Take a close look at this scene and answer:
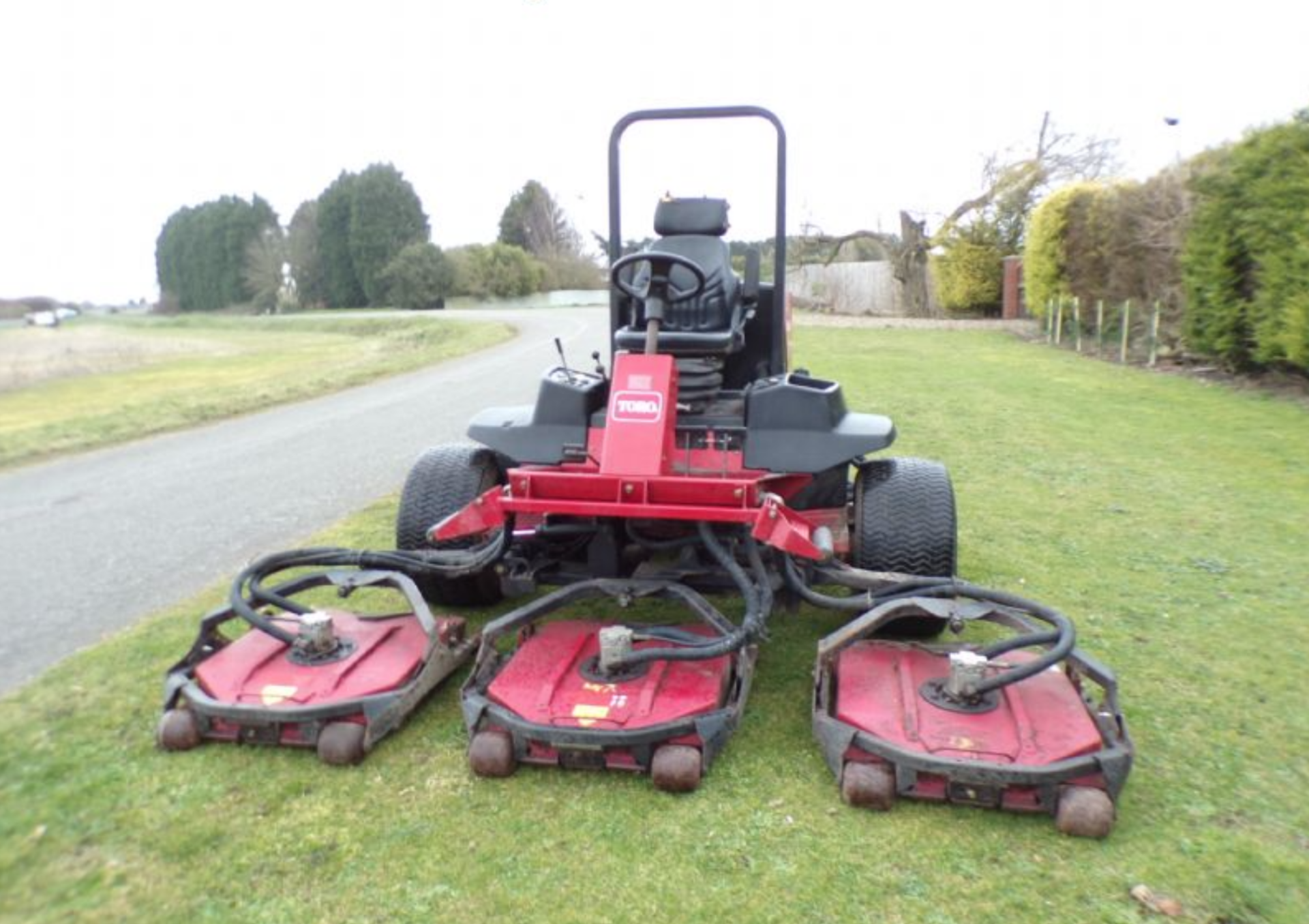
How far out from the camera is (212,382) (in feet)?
58.5

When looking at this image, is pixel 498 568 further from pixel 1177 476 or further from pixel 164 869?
pixel 1177 476

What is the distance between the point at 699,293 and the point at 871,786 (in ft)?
7.72

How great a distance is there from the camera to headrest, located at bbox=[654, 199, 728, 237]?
15.5 ft

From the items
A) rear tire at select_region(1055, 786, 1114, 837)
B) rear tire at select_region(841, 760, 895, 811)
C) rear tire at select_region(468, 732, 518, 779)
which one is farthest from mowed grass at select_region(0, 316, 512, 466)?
rear tire at select_region(1055, 786, 1114, 837)

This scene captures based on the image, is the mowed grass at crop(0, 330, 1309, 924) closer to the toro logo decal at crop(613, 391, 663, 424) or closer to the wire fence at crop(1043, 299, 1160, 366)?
the toro logo decal at crop(613, 391, 663, 424)

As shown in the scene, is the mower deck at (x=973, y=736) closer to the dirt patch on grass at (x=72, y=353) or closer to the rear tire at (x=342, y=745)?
Answer: the rear tire at (x=342, y=745)

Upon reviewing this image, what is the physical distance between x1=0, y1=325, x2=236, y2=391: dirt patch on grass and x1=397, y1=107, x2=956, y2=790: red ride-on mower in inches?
655

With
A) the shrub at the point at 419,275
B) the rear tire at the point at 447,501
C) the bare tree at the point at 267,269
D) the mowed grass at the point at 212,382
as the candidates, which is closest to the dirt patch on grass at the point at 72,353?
the mowed grass at the point at 212,382

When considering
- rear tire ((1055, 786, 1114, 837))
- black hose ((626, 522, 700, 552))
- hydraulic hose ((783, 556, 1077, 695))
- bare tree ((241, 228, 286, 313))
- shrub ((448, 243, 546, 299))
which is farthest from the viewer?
bare tree ((241, 228, 286, 313))

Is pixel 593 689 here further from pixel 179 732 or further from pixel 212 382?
pixel 212 382

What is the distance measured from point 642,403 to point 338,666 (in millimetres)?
1441

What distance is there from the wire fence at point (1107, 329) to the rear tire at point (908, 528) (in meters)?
12.3

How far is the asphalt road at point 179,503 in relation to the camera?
5.12 meters

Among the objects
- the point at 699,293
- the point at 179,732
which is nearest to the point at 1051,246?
the point at 699,293
